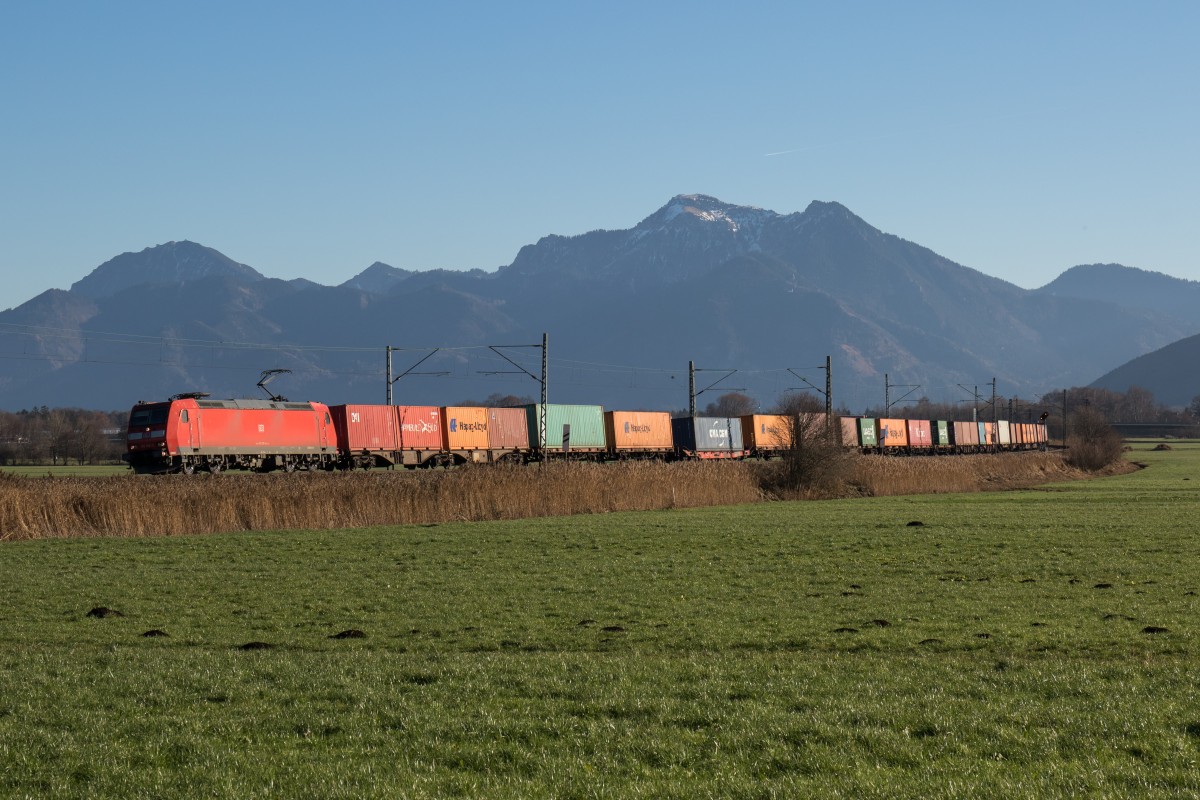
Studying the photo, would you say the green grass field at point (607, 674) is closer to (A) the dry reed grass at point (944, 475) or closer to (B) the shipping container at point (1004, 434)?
(A) the dry reed grass at point (944, 475)

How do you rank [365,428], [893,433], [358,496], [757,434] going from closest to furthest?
[358,496] → [365,428] → [757,434] → [893,433]

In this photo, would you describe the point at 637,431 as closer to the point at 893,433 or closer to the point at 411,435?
the point at 411,435

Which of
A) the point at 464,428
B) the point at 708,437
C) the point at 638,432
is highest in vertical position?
the point at 464,428

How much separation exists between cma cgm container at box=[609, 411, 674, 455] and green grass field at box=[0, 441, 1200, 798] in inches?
2307

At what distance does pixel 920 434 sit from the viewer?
393ft

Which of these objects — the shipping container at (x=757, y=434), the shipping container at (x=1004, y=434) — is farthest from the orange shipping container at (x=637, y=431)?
the shipping container at (x=1004, y=434)

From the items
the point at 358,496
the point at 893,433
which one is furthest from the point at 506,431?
the point at 893,433

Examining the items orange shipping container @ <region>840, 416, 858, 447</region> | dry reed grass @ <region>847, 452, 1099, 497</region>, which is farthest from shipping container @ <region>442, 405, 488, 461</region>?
orange shipping container @ <region>840, 416, 858, 447</region>

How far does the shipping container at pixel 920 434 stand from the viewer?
11725cm

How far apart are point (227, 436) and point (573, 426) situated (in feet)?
89.3

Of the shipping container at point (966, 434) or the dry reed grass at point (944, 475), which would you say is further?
the shipping container at point (966, 434)

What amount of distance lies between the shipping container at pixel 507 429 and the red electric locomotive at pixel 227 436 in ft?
40.5

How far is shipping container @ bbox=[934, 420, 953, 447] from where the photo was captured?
122938 millimetres

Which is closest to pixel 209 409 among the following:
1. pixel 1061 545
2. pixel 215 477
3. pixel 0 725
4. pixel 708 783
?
pixel 215 477
